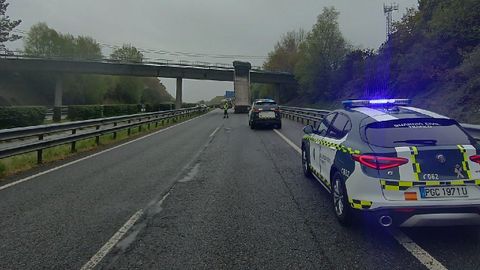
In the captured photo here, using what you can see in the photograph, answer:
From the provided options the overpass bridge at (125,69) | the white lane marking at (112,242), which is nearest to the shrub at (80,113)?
the overpass bridge at (125,69)

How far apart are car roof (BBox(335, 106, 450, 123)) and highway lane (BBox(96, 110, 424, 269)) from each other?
1458 mm

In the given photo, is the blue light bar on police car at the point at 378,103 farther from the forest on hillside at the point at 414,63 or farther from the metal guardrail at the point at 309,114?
the forest on hillside at the point at 414,63

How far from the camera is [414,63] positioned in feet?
92.1

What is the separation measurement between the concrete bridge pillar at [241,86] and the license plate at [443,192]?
153 ft

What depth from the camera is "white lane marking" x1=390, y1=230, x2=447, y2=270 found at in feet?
11.6

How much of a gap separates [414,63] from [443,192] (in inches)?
1077

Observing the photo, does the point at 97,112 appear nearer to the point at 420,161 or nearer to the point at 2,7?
the point at 2,7

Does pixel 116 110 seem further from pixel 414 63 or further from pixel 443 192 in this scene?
pixel 443 192

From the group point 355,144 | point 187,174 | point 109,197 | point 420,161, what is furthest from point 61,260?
point 187,174

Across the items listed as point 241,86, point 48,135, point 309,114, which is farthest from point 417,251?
point 241,86

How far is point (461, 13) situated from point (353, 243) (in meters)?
24.9

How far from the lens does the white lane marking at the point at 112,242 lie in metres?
3.70

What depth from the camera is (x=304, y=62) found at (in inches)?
2322

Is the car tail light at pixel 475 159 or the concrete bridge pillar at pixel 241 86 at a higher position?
the concrete bridge pillar at pixel 241 86
